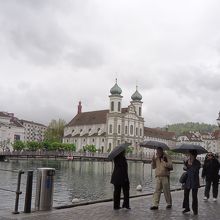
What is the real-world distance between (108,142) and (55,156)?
3485 cm

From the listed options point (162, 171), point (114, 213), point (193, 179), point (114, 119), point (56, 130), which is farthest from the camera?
point (56, 130)

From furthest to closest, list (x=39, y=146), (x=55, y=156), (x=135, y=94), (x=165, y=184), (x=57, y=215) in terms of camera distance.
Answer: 1. (x=135, y=94)
2. (x=39, y=146)
3. (x=55, y=156)
4. (x=165, y=184)
5. (x=57, y=215)

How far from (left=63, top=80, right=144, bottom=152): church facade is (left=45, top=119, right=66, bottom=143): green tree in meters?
5.52

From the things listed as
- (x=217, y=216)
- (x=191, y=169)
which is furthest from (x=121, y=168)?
(x=217, y=216)

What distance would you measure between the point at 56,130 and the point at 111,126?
3231 cm

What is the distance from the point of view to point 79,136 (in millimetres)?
149250

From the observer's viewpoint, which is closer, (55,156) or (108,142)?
A: (55,156)

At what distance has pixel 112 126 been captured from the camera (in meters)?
137

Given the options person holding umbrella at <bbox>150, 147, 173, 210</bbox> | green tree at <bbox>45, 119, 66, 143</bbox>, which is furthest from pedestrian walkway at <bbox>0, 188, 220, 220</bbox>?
green tree at <bbox>45, 119, 66, 143</bbox>

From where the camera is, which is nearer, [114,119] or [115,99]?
[114,119]

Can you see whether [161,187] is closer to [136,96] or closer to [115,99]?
[115,99]

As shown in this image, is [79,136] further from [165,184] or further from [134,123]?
[165,184]

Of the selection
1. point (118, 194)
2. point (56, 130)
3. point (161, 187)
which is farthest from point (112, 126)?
point (118, 194)

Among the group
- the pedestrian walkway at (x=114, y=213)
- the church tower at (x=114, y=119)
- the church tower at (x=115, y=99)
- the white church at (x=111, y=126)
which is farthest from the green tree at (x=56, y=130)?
the pedestrian walkway at (x=114, y=213)
